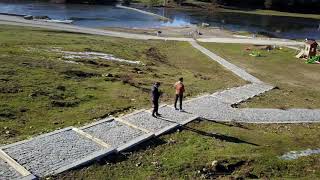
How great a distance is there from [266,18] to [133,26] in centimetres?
5621

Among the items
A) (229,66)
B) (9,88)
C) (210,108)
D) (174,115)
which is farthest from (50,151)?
(229,66)

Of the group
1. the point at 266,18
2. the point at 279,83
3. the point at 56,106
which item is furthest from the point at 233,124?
the point at 266,18

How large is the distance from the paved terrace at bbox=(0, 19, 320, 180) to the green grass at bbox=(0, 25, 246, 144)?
148cm

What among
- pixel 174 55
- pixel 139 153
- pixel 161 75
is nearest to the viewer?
pixel 139 153

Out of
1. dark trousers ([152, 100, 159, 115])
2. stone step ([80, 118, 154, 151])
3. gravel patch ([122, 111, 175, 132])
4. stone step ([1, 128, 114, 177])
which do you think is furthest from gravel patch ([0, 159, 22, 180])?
dark trousers ([152, 100, 159, 115])

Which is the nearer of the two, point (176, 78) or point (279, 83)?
point (176, 78)

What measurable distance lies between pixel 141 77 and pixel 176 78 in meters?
3.97

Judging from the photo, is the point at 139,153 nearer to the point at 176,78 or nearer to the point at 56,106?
the point at 56,106

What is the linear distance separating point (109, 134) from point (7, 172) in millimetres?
6640

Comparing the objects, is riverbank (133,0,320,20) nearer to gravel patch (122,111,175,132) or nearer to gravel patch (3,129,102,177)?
gravel patch (122,111,175,132)

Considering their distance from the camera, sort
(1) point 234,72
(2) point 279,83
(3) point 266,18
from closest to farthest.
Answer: (2) point 279,83 → (1) point 234,72 → (3) point 266,18

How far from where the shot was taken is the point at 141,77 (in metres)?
41.5

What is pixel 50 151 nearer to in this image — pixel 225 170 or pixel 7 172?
pixel 7 172

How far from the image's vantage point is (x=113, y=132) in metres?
24.7
